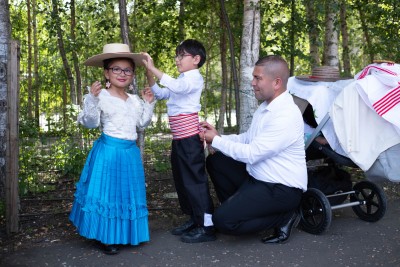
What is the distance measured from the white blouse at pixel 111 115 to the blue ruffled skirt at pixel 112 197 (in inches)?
3.2

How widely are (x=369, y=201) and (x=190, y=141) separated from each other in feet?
6.98

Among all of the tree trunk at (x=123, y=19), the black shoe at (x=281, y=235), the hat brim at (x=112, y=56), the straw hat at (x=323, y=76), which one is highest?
the tree trunk at (x=123, y=19)

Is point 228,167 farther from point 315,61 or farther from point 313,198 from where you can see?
point 315,61

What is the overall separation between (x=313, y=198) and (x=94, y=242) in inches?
85.8

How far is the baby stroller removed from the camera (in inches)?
183

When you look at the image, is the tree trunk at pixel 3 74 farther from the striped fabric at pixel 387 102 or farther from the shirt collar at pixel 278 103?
the striped fabric at pixel 387 102

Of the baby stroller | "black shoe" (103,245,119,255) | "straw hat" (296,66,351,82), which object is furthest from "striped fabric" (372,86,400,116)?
"black shoe" (103,245,119,255)

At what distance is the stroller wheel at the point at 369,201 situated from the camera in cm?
488

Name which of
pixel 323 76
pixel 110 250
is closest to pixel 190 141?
pixel 110 250

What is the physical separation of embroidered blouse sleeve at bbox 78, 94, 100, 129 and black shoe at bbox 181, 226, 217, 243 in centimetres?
141

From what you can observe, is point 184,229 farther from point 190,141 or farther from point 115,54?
point 115,54

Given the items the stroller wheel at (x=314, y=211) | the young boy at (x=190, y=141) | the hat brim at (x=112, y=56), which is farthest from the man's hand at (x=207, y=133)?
the stroller wheel at (x=314, y=211)

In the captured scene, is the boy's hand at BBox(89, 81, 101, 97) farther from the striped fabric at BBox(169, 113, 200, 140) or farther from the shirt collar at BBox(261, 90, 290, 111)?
the shirt collar at BBox(261, 90, 290, 111)

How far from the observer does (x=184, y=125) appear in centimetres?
444
